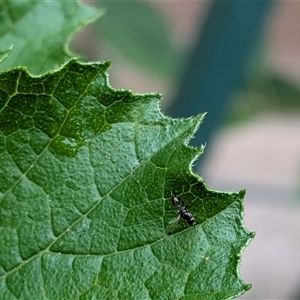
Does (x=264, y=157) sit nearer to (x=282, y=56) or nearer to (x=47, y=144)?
(x=282, y=56)

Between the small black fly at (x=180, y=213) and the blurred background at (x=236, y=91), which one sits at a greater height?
the blurred background at (x=236, y=91)

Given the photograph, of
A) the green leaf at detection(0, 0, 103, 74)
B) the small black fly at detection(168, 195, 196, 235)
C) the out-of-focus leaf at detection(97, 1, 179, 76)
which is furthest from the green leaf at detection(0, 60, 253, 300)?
the out-of-focus leaf at detection(97, 1, 179, 76)

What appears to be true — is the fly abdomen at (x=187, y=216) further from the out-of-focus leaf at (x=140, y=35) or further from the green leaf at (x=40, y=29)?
the out-of-focus leaf at (x=140, y=35)

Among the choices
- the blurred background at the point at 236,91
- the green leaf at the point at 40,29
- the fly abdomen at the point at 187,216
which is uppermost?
the blurred background at the point at 236,91

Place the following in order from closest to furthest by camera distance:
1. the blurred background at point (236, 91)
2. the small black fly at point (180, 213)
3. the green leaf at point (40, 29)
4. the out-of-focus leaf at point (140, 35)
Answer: the small black fly at point (180, 213) < the green leaf at point (40, 29) < the blurred background at point (236, 91) < the out-of-focus leaf at point (140, 35)

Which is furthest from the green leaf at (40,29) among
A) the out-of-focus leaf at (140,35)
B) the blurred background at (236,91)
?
the out-of-focus leaf at (140,35)

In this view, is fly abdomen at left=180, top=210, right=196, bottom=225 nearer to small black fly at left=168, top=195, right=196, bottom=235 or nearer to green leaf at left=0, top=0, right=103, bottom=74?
small black fly at left=168, top=195, right=196, bottom=235

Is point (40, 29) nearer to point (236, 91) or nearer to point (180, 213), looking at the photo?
point (180, 213)

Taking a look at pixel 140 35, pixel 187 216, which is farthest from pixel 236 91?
pixel 187 216
